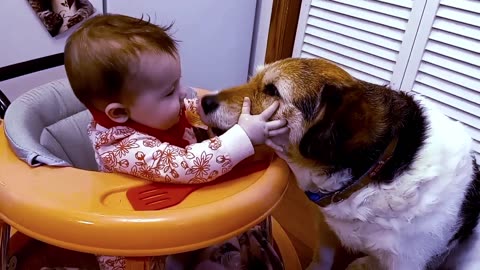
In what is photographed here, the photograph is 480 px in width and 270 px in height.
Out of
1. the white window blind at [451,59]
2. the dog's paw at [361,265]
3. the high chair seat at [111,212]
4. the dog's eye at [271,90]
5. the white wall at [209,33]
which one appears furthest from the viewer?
the white wall at [209,33]

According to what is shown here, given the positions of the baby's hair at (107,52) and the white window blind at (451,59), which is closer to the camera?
the baby's hair at (107,52)

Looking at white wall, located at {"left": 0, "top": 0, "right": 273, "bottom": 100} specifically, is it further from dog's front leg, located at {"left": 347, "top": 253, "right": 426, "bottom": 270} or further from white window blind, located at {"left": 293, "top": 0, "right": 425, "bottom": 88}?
dog's front leg, located at {"left": 347, "top": 253, "right": 426, "bottom": 270}

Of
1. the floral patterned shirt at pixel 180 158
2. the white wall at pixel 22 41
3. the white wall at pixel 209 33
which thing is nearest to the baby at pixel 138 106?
the floral patterned shirt at pixel 180 158

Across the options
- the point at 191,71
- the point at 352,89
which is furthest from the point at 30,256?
the point at 191,71

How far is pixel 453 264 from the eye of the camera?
44.4 inches

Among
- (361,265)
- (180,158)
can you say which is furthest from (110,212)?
(361,265)

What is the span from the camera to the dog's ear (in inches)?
33.0

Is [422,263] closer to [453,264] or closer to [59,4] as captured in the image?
[453,264]

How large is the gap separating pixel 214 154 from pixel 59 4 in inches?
32.8

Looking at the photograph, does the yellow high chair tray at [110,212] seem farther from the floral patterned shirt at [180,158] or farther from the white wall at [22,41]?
the white wall at [22,41]

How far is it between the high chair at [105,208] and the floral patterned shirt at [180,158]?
3cm

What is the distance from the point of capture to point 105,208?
0.75 meters

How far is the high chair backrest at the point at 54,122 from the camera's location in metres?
0.97

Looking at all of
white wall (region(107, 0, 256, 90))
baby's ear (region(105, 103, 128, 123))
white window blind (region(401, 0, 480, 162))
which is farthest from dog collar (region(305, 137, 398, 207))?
white wall (region(107, 0, 256, 90))
